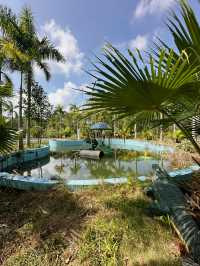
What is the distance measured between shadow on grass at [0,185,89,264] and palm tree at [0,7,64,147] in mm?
9577

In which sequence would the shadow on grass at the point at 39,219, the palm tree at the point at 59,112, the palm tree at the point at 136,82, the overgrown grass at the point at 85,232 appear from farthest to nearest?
1. the palm tree at the point at 59,112
2. the shadow on grass at the point at 39,219
3. the overgrown grass at the point at 85,232
4. the palm tree at the point at 136,82

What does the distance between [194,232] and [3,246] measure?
2.27 metres

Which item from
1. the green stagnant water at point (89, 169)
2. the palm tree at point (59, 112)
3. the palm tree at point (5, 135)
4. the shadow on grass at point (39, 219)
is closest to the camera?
the shadow on grass at point (39, 219)

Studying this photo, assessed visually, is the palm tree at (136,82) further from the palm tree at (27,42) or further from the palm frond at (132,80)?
the palm tree at (27,42)

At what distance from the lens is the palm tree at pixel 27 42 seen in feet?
40.0

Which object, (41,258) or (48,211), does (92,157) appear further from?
(41,258)

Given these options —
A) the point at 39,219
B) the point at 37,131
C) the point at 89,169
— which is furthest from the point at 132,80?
the point at 37,131

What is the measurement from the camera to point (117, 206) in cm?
318

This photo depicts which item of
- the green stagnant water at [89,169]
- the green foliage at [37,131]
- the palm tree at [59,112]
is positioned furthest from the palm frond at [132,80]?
the palm tree at [59,112]

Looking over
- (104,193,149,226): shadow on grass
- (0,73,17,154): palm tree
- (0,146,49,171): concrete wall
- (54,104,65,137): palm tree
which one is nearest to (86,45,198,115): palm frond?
(104,193,149,226): shadow on grass

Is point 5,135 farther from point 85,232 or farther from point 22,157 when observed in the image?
point 22,157

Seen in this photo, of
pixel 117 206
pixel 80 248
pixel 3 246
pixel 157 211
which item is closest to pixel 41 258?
pixel 80 248

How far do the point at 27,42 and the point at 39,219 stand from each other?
42.0 ft

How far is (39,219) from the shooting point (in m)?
3.06
